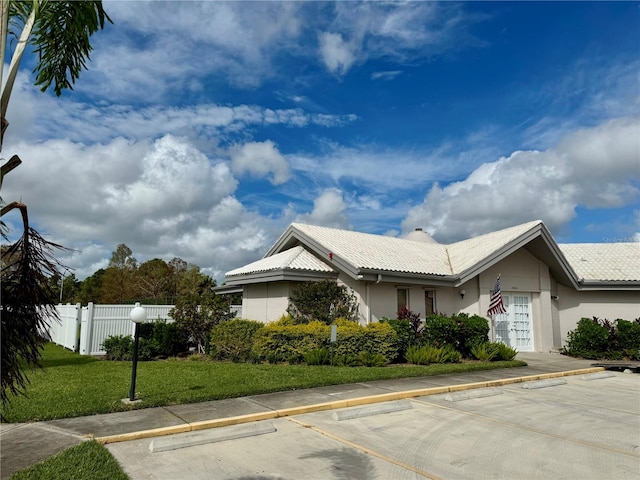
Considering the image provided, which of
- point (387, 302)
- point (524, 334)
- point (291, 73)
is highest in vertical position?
point (291, 73)

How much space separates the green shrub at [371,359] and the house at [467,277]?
209 cm

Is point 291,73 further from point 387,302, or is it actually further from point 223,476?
point 223,476

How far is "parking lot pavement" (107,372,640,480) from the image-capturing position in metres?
5.45

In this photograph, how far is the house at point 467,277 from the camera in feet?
51.7

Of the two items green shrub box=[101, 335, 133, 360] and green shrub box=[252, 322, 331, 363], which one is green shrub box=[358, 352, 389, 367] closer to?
green shrub box=[252, 322, 331, 363]

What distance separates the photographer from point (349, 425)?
7484 mm

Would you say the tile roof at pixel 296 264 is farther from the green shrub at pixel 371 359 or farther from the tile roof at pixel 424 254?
the green shrub at pixel 371 359

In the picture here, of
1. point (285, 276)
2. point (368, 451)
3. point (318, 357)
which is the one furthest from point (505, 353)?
point (368, 451)

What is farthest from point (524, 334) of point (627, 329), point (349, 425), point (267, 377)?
point (349, 425)

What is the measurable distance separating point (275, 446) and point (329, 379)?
451 cm

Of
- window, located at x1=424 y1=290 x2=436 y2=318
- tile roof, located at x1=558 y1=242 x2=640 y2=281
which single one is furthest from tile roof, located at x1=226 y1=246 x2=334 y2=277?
tile roof, located at x1=558 y1=242 x2=640 y2=281

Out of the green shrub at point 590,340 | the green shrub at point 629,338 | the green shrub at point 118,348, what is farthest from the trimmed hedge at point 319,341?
the green shrub at point 629,338

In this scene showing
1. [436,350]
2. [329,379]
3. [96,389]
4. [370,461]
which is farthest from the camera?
[436,350]

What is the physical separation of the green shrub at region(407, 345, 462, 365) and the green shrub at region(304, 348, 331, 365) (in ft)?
8.89
